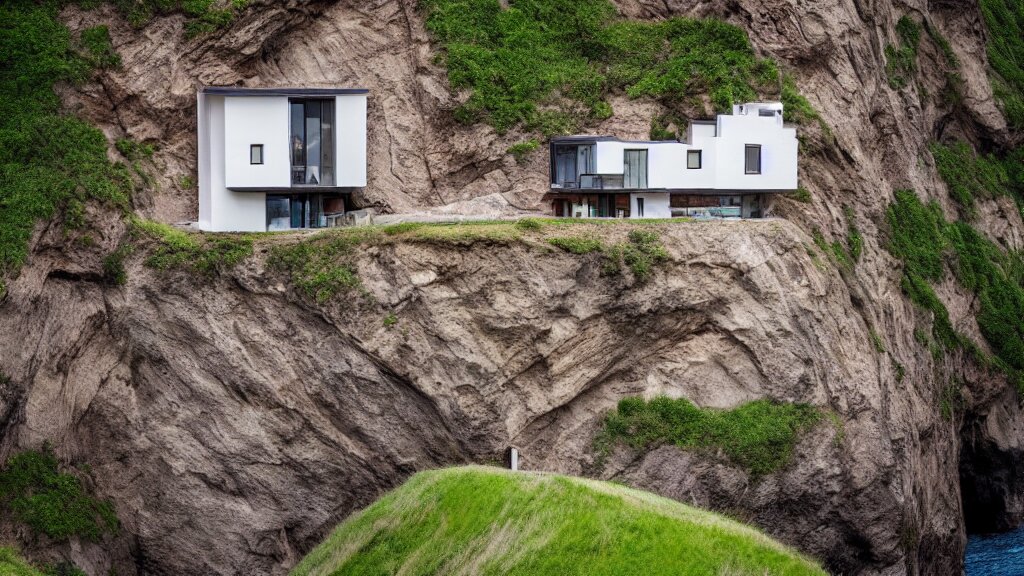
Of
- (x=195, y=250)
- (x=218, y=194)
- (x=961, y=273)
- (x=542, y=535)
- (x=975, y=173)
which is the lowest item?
(x=542, y=535)

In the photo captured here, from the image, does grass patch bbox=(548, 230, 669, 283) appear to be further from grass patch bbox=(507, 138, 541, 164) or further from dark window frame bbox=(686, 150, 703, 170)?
grass patch bbox=(507, 138, 541, 164)

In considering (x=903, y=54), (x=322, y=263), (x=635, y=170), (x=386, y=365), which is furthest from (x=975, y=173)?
(x=322, y=263)

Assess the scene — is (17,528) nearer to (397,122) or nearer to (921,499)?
(397,122)

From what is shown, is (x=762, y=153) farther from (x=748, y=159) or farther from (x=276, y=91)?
(x=276, y=91)

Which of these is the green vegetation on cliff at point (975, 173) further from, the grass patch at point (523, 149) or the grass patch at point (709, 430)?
the grass patch at point (709, 430)

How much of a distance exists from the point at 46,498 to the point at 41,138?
39.4 feet

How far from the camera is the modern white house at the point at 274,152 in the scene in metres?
49.7

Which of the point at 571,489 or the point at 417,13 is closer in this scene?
the point at 571,489

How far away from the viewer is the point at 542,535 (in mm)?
37438

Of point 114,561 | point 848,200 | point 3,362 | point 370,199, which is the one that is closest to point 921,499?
point 848,200

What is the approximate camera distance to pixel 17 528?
147ft

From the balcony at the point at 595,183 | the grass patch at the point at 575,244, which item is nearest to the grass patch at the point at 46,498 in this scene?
the grass patch at the point at 575,244

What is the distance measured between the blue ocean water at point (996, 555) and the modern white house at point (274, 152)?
93.6 feet

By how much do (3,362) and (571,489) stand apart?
1872 centimetres
